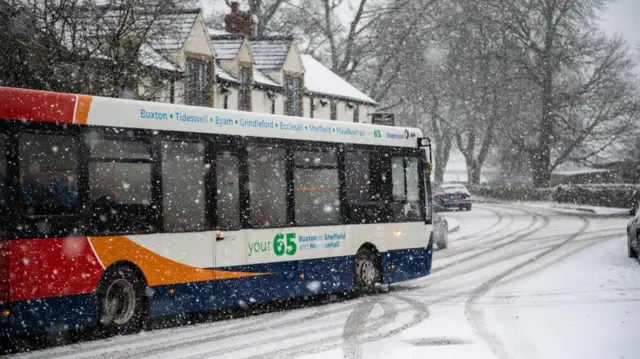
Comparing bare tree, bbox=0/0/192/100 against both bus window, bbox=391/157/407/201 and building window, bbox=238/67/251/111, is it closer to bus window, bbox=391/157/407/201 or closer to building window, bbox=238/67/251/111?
bus window, bbox=391/157/407/201

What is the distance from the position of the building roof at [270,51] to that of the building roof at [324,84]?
2.28 m

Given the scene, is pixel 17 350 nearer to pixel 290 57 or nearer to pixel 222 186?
pixel 222 186

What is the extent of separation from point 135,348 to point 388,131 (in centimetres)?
837

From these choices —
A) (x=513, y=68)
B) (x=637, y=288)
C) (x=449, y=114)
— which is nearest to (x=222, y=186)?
(x=637, y=288)

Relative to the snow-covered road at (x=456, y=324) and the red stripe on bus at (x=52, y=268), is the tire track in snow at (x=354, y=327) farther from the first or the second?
the red stripe on bus at (x=52, y=268)

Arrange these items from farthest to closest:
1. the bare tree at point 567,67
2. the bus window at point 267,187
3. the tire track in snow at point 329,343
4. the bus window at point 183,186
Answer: the bare tree at point 567,67 → the bus window at point 267,187 → the bus window at point 183,186 → the tire track in snow at point 329,343

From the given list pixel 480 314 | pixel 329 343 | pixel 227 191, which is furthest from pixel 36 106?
pixel 480 314

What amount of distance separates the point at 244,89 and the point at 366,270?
18.8m

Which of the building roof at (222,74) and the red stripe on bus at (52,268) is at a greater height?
the building roof at (222,74)

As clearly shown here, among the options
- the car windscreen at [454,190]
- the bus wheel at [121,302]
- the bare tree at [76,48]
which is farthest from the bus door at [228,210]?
the car windscreen at [454,190]

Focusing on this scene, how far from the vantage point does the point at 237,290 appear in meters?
15.0

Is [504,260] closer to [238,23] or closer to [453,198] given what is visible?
[238,23]

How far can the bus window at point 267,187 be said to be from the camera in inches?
611

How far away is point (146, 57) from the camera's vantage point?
25.6 meters
